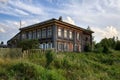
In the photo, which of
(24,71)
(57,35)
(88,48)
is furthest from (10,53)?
(88,48)

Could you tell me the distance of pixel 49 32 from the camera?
4678cm

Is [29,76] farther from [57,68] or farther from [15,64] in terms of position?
[57,68]

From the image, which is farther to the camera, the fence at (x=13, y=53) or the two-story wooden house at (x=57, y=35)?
the two-story wooden house at (x=57, y=35)

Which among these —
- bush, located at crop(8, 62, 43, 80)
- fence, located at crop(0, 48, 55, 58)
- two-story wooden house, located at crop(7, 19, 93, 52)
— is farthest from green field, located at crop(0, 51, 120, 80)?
two-story wooden house, located at crop(7, 19, 93, 52)

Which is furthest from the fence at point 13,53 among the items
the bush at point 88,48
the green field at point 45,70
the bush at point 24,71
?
the bush at point 88,48

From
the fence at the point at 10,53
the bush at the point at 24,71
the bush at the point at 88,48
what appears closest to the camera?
the bush at the point at 24,71

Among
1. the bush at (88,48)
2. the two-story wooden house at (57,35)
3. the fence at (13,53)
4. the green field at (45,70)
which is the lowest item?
the green field at (45,70)

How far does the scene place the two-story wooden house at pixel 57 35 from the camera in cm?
4572

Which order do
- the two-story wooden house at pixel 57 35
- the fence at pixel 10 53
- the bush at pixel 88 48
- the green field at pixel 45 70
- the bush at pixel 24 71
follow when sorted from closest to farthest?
the bush at pixel 24 71
the green field at pixel 45 70
the fence at pixel 10 53
the two-story wooden house at pixel 57 35
the bush at pixel 88 48

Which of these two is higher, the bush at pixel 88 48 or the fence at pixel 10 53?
the bush at pixel 88 48

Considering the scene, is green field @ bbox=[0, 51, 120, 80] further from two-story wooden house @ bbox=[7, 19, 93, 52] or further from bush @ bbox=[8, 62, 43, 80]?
two-story wooden house @ bbox=[7, 19, 93, 52]

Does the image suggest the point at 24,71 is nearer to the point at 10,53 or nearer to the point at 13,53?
the point at 10,53

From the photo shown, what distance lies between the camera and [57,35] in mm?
45906

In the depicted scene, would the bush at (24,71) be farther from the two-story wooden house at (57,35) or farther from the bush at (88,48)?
the bush at (88,48)
